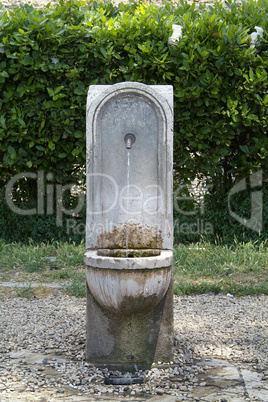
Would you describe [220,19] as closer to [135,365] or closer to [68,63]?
[68,63]

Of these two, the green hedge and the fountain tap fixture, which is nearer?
the fountain tap fixture

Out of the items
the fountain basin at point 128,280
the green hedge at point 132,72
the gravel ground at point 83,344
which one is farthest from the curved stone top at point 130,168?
the green hedge at point 132,72

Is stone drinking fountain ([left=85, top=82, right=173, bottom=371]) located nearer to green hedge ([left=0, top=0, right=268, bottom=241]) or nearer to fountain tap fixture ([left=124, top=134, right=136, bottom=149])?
fountain tap fixture ([left=124, top=134, right=136, bottom=149])

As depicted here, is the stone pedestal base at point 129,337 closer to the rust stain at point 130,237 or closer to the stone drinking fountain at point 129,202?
the stone drinking fountain at point 129,202

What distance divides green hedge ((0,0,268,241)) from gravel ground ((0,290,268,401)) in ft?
6.37

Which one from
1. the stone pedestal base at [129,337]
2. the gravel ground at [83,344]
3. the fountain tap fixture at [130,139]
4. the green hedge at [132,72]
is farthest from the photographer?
the green hedge at [132,72]

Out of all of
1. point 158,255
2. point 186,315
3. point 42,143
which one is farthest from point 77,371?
point 42,143

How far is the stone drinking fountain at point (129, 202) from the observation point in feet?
→ 9.20

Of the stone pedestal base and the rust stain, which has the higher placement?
the rust stain

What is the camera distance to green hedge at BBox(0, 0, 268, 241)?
511 centimetres

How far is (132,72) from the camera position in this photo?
17.1 ft

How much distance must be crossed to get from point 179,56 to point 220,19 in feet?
2.14

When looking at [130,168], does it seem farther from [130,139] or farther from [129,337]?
[129,337]

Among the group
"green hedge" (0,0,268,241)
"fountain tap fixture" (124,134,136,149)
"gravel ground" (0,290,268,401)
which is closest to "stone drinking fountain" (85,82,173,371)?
"fountain tap fixture" (124,134,136,149)
